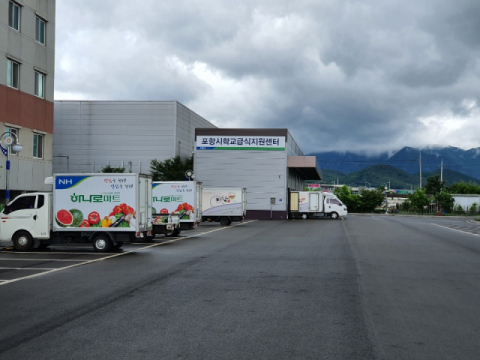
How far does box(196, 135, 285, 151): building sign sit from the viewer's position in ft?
184

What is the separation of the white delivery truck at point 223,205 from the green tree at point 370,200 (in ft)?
198

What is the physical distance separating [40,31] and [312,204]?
31804 mm

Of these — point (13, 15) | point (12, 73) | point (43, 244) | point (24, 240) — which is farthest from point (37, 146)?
point (24, 240)

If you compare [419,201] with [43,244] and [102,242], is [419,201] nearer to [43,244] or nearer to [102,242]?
[102,242]

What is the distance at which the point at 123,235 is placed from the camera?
18297 millimetres

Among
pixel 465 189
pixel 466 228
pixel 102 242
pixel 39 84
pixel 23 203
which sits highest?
pixel 39 84

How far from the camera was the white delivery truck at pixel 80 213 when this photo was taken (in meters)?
18.2

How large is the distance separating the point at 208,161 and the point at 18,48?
2840 cm

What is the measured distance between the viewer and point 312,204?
54.8 m

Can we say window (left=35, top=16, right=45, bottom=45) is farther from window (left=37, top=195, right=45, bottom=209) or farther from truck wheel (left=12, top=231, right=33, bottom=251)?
truck wheel (left=12, top=231, right=33, bottom=251)

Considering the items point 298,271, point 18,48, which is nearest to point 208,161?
point 18,48

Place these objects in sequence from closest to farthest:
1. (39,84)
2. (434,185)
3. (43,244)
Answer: (43,244)
(39,84)
(434,185)

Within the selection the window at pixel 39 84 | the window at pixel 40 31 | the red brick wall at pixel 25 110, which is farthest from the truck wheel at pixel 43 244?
the window at pixel 40 31

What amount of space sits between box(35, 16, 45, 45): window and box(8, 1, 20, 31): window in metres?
1.77
